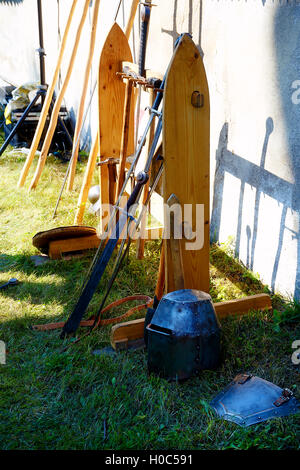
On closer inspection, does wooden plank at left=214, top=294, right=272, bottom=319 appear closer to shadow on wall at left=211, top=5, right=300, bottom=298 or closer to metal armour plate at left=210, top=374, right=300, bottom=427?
shadow on wall at left=211, top=5, right=300, bottom=298

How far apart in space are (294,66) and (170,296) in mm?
1558

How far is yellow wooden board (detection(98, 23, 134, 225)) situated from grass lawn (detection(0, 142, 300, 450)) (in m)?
0.95

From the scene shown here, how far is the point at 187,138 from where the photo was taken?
2525mm

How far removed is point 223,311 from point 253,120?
1346 mm

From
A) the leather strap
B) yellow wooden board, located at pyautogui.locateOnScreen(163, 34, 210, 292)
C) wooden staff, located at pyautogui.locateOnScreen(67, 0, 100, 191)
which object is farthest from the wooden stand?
wooden staff, located at pyautogui.locateOnScreen(67, 0, 100, 191)

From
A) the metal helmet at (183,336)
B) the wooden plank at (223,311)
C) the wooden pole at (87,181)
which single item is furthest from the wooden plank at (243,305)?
the wooden pole at (87,181)

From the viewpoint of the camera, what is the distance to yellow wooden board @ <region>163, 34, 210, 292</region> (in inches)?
94.8

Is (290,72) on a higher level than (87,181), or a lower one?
higher

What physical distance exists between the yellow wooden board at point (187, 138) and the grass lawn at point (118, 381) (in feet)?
1.87

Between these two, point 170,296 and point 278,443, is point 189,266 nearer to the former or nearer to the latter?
point 170,296

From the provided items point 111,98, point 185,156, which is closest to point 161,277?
point 185,156

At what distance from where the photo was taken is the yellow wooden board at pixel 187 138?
2.41 m

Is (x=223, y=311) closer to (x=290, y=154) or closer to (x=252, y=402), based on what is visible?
(x=252, y=402)

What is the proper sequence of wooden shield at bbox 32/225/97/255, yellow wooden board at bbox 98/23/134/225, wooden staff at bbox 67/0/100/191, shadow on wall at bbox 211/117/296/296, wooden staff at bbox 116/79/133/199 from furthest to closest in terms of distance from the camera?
wooden staff at bbox 67/0/100/191 < wooden shield at bbox 32/225/97/255 < yellow wooden board at bbox 98/23/134/225 < wooden staff at bbox 116/79/133/199 < shadow on wall at bbox 211/117/296/296
